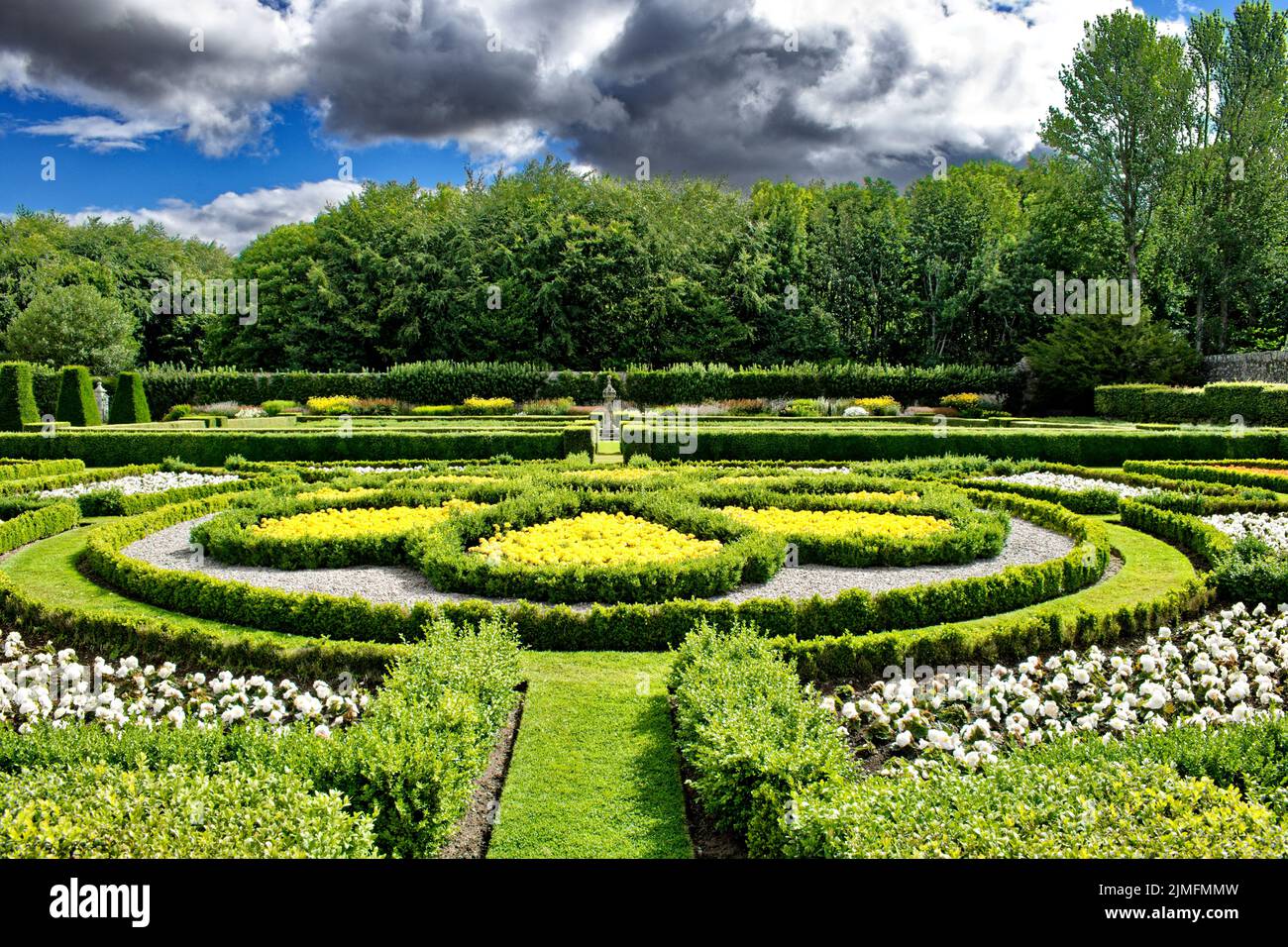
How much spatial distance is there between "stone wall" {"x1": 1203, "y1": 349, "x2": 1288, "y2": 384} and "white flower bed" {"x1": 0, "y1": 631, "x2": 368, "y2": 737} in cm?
2832

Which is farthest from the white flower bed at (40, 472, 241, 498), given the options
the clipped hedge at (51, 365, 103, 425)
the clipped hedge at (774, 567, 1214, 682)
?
the clipped hedge at (51, 365, 103, 425)

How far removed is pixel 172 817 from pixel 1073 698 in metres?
4.94

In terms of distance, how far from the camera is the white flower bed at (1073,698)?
460 centimetres

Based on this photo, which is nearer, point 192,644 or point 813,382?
point 192,644

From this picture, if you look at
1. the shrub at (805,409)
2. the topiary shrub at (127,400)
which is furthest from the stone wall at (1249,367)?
the topiary shrub at (127,400)

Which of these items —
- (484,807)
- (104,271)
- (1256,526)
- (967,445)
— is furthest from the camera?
(104,271)

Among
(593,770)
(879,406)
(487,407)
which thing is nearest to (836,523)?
(593,770)

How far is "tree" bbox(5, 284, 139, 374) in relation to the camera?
117 feet

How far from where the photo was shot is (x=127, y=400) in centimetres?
2528

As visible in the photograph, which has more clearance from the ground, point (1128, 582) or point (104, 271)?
point (104, 271)

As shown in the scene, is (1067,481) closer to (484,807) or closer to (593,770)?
(593,770)

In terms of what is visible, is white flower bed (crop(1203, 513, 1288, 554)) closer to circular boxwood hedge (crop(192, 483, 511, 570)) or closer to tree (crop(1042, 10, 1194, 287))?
circular boxwood hedge (crop(192, 483, 511, 570))

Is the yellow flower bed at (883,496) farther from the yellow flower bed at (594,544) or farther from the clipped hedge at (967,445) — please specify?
the clipped hedge at (967,445)
